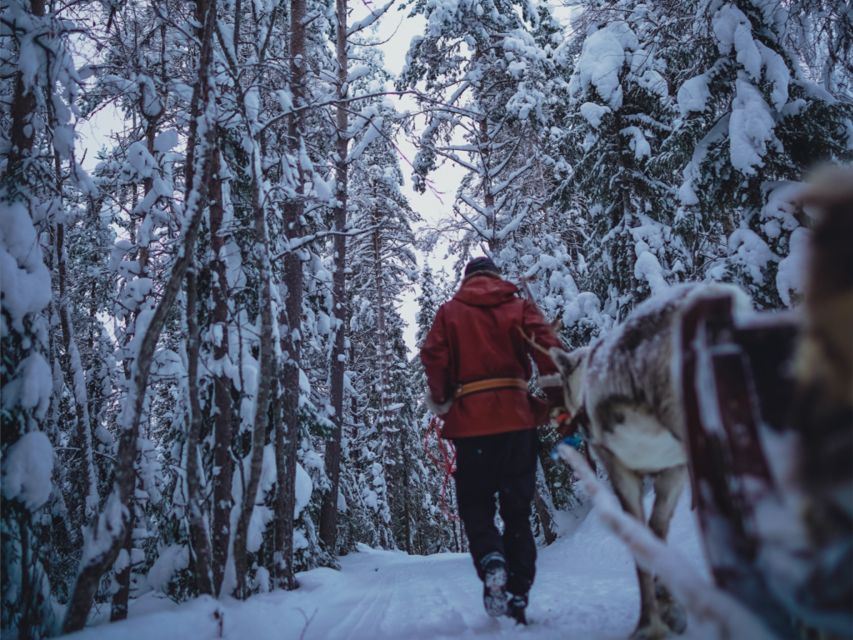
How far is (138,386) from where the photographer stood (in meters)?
3.52

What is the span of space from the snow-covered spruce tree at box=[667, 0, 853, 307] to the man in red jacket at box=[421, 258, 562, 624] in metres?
4.73

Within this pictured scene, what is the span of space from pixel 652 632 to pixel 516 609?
113cm

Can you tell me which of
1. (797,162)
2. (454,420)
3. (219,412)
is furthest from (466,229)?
(454,420)

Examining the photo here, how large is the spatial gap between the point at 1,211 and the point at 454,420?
3836 millimetres

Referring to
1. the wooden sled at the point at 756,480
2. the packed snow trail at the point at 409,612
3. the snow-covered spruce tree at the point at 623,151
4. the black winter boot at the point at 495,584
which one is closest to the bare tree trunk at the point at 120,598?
the packed snow trail at the point at 409,612

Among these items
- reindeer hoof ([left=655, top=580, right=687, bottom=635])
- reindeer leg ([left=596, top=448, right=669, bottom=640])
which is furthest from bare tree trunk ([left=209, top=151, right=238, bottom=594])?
reindeer hoof ([left=655, top=580, right=687, bottom=635])

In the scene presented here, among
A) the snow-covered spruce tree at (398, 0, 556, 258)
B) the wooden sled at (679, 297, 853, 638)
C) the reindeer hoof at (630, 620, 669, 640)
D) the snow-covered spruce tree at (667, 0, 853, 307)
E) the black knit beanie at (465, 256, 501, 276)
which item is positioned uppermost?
the snow-covered spruce tree at (398, 0, 556, 258)

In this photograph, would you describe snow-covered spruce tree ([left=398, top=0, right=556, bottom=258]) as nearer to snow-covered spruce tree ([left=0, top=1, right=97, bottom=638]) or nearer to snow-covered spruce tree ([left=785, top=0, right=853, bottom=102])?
snow-covered spruce tree ([left=785, top=0, right=853, bottom=102])

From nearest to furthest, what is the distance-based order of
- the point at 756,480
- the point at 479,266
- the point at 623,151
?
the point at 756,480, the point at 479,266, the point at 623,151

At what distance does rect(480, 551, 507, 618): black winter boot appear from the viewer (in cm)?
356

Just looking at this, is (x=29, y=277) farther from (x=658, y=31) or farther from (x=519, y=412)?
(x=658, y=31)

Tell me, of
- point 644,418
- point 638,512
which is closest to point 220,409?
point 638,512

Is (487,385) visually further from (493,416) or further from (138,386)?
(138,386)

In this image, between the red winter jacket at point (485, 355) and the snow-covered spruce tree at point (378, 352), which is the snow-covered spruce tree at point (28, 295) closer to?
the red winter jacket at point (485, 355)
